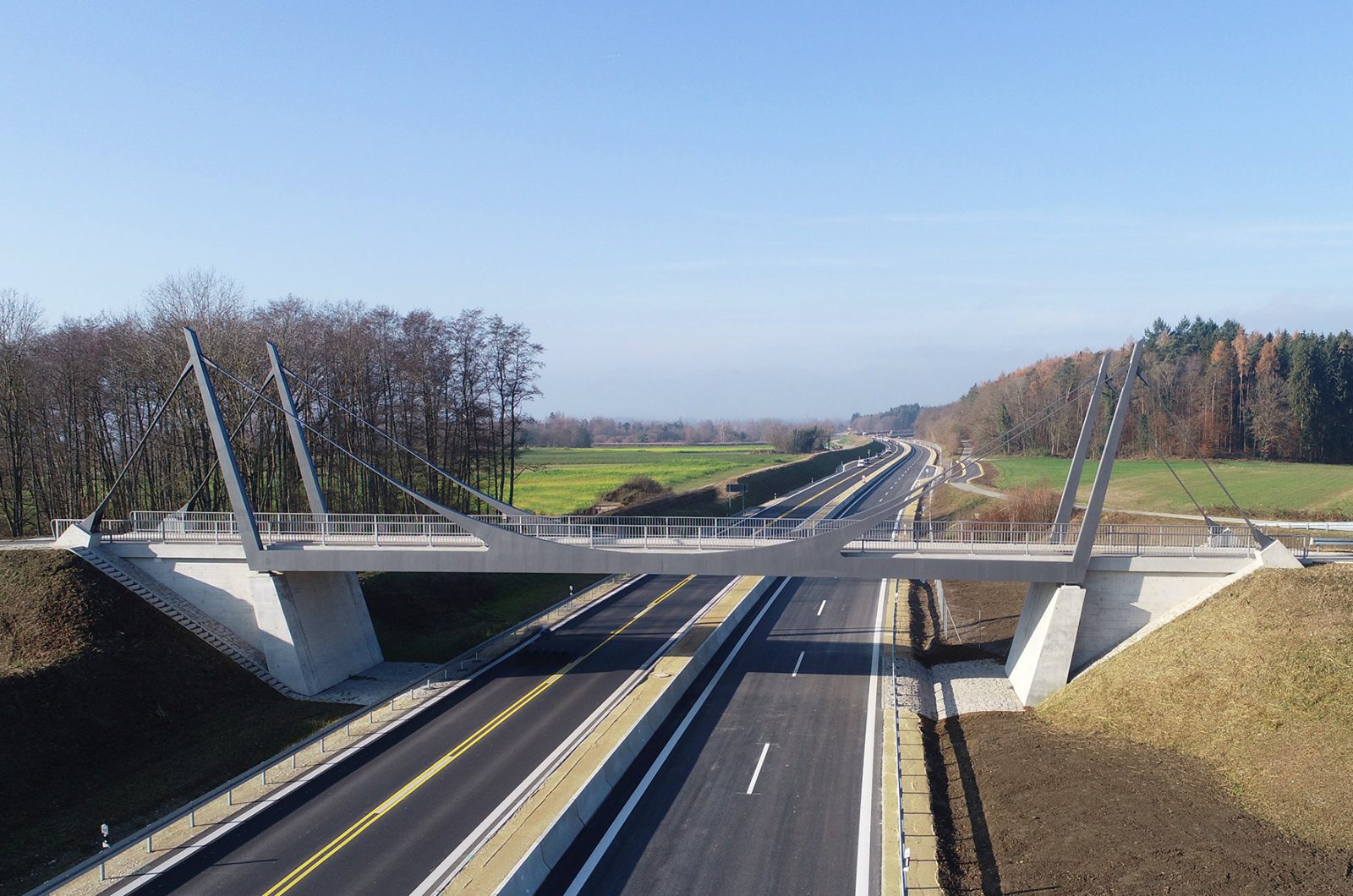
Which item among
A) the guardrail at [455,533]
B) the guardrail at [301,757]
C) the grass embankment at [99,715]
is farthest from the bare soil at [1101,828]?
the grass embankment at [99,715]

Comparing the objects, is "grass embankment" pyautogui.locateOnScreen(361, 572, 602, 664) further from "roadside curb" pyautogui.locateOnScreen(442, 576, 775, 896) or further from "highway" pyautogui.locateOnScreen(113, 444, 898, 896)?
"roadside curb" pyautogui.locateOnScreen(442, 576, 775, 896)

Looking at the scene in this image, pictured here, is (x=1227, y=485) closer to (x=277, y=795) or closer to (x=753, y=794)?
(x=753, y=794)

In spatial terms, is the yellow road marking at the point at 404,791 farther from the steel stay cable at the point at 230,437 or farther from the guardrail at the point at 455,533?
the steel stay cable at the point at 230,437

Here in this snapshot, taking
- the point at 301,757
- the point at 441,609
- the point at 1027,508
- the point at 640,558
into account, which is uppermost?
the point at 640,558

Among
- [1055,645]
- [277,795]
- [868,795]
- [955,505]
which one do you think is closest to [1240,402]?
[955,505]

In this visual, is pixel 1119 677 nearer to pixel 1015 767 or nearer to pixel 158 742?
pixel 1015 767

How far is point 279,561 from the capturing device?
1391 inches

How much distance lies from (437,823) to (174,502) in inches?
1532

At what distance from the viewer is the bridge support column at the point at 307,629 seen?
117ft

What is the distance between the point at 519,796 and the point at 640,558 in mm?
11006

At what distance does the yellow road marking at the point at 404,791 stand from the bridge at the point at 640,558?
5.34m

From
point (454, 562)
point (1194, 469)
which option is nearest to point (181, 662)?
point (454, 562)

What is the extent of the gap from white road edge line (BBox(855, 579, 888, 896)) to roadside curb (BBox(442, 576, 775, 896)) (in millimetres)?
7418

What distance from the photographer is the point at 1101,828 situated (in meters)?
21.8
